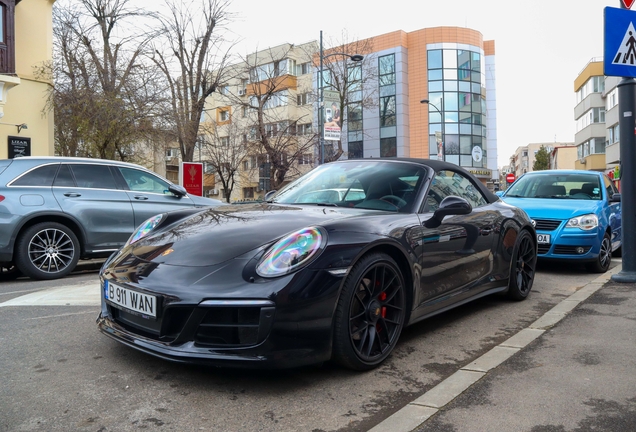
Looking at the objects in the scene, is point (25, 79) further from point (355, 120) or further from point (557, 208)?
point (355, 120)

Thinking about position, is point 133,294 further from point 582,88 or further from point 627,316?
point 582,88

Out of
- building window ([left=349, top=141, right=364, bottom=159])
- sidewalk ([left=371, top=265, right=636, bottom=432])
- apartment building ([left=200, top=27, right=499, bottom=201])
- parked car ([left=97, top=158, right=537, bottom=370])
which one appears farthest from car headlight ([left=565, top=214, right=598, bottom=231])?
building window ([left=349, top=141, right=364, bottom=159])

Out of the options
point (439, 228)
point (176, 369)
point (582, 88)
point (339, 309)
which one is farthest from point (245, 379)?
point (582, 88)

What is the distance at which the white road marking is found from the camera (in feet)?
16.4

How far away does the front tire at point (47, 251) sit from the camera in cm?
654

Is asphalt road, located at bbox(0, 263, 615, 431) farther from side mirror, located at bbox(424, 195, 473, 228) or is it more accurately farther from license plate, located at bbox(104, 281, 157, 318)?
side mirror, located at bbox(424, 195, 473, 228)

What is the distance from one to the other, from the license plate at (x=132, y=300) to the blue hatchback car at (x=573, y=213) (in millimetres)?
5769

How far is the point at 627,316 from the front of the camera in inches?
185

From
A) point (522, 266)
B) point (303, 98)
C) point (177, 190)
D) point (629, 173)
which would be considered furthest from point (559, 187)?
point (303, 98)

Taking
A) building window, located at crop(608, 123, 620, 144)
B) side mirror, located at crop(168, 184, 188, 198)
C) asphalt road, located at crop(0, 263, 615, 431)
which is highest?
building window, located at crop(608, 123, 620, 144)

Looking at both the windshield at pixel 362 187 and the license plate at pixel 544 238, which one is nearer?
the windshield at pixel 362 187

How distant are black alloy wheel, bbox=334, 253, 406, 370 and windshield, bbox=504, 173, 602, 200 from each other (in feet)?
18.4

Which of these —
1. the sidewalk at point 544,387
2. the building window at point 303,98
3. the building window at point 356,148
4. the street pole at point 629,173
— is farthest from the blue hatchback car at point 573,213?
the building window at point 303,98

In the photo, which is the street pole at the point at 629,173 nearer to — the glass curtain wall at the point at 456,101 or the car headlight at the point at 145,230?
the car headlight at the point at 145,230
